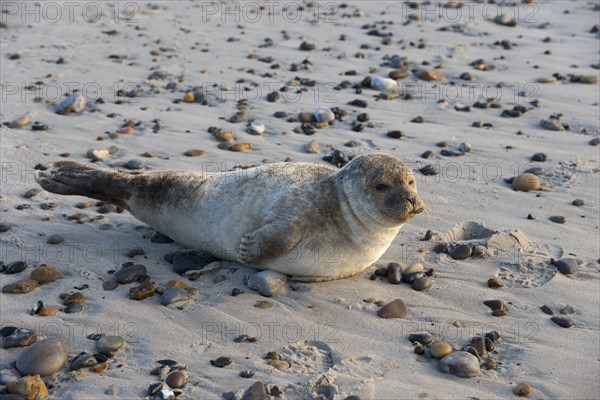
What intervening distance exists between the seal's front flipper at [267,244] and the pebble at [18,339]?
1.19m

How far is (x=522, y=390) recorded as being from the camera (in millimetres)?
3346

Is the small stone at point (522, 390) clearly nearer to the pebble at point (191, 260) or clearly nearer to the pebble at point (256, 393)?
the pebble at point (256, 393)

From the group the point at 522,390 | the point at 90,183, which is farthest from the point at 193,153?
the point at 522,390

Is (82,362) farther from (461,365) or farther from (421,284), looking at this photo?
(421,284)

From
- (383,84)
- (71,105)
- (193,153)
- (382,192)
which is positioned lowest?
(193,153)

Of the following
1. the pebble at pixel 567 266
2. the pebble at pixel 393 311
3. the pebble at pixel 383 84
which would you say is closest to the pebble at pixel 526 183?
the pebble at pixel 567 266

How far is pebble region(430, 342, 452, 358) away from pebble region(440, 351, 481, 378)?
44mm

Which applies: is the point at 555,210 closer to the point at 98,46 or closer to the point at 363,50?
the point at 363,50

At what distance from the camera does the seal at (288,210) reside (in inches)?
165

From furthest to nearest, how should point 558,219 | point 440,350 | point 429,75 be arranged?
point 429,75, point 558,219, point 440,350

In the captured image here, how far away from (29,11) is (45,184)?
293 inches

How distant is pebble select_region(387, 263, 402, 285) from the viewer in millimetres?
4367

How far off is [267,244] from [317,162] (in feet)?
6.96

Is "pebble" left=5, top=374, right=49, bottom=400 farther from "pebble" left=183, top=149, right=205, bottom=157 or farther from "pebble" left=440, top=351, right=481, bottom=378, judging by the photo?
"pebble" left=183, top=149, right=205, bottom=157
